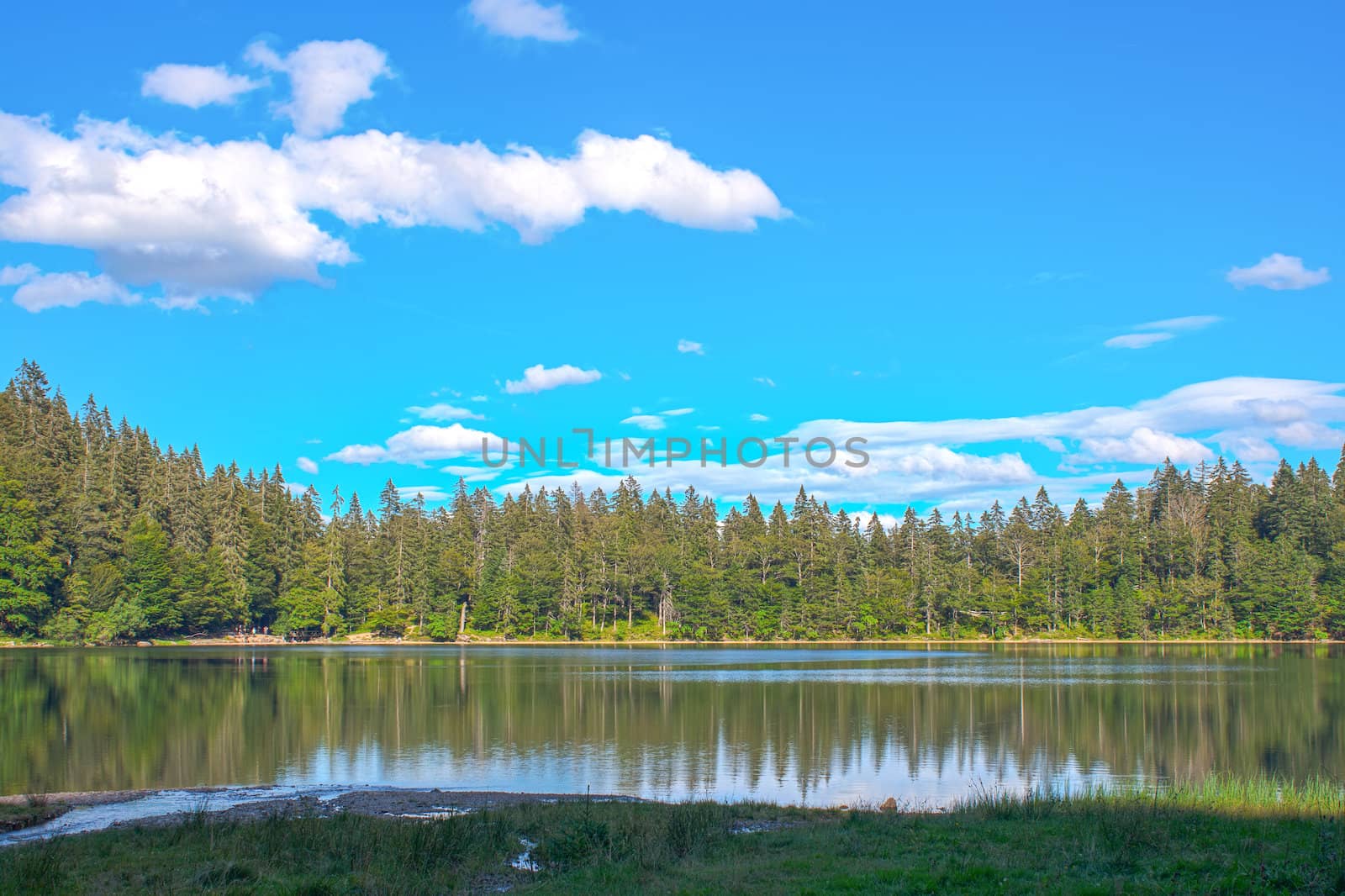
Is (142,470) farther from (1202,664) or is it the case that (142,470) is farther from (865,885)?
(865,885)

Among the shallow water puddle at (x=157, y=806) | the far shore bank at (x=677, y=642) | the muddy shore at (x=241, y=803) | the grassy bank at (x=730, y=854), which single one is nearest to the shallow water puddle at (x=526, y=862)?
the grassy bank at (x=730, y=854)

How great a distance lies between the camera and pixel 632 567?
149 meters

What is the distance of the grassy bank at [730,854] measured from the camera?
536 inches

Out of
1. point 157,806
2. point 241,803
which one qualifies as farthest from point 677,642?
point 157,806

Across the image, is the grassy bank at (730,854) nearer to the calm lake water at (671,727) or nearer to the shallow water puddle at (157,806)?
the shallow water puddle at (157,806)

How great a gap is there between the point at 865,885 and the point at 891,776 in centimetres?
1943

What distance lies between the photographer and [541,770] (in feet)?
109

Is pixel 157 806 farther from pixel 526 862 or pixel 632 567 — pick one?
pixel 632 567

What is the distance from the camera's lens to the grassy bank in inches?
536

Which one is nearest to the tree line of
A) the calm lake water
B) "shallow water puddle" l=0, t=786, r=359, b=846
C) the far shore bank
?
the far shore bank

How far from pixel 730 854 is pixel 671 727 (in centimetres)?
2766

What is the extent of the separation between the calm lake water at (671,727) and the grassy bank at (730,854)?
8.67 meters

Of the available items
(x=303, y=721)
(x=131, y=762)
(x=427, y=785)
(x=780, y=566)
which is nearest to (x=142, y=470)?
(x=780, y=566)

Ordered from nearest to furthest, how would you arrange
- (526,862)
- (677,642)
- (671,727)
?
(526,862)
(671,727)
(677,642)
